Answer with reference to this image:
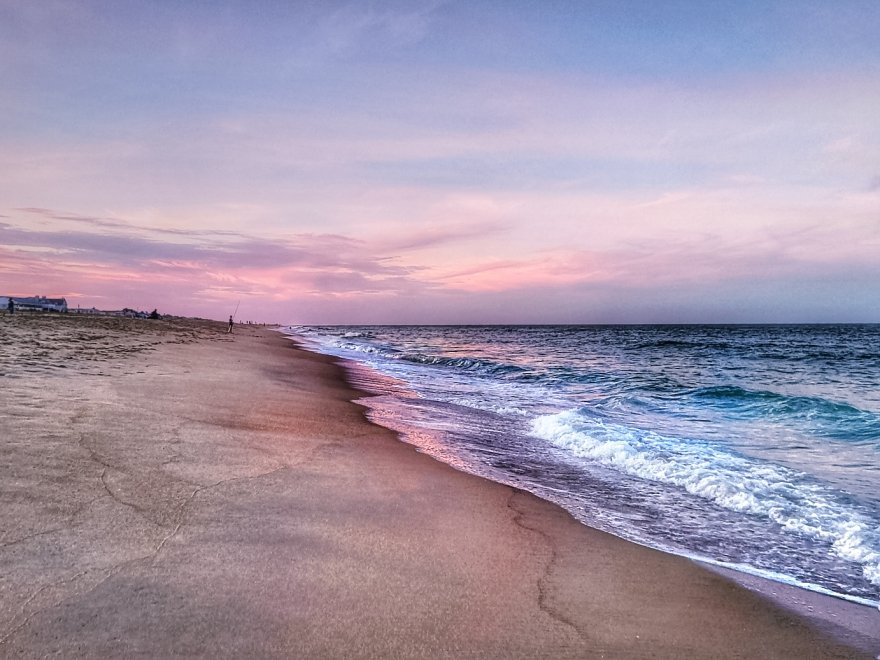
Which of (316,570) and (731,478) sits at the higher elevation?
(316,570)

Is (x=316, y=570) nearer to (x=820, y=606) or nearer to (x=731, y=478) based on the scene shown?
(x=820, y=606)

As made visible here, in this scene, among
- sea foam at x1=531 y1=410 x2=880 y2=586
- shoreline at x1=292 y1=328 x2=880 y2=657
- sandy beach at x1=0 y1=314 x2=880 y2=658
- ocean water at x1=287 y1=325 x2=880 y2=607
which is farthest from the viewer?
sea foam at x1=531 y1=410 x2=880 y2=586

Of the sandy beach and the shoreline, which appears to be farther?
the shoreline

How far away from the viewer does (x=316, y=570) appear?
3.95 meters

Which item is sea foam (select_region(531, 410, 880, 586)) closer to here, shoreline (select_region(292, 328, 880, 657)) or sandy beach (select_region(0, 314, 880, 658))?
shoreline (select_region(292, 328, 880, 657))

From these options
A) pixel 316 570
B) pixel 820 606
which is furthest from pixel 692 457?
pixel 316 570

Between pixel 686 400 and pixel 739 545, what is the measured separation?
1363 cm

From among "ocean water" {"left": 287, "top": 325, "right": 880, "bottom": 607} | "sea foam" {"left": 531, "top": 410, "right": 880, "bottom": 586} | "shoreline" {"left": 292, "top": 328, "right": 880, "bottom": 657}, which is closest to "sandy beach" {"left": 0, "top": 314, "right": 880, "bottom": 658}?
"shoreline" {"left": 292, "top": 328, "right": 880, "bottom": 657}

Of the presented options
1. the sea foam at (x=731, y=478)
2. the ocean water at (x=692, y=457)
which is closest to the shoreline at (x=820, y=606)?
the ocean water at (x=692, y=457)

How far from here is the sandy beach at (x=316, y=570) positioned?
10.3 ft

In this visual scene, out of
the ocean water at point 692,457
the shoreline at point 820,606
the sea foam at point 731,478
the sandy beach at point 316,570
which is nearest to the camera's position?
the sandy beach at point 316,570

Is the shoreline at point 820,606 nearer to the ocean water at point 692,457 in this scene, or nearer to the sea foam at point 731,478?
the ocean water at point 692,457

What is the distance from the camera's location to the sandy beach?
3145 millimetres

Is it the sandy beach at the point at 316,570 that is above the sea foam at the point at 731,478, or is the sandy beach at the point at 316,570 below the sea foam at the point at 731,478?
above
